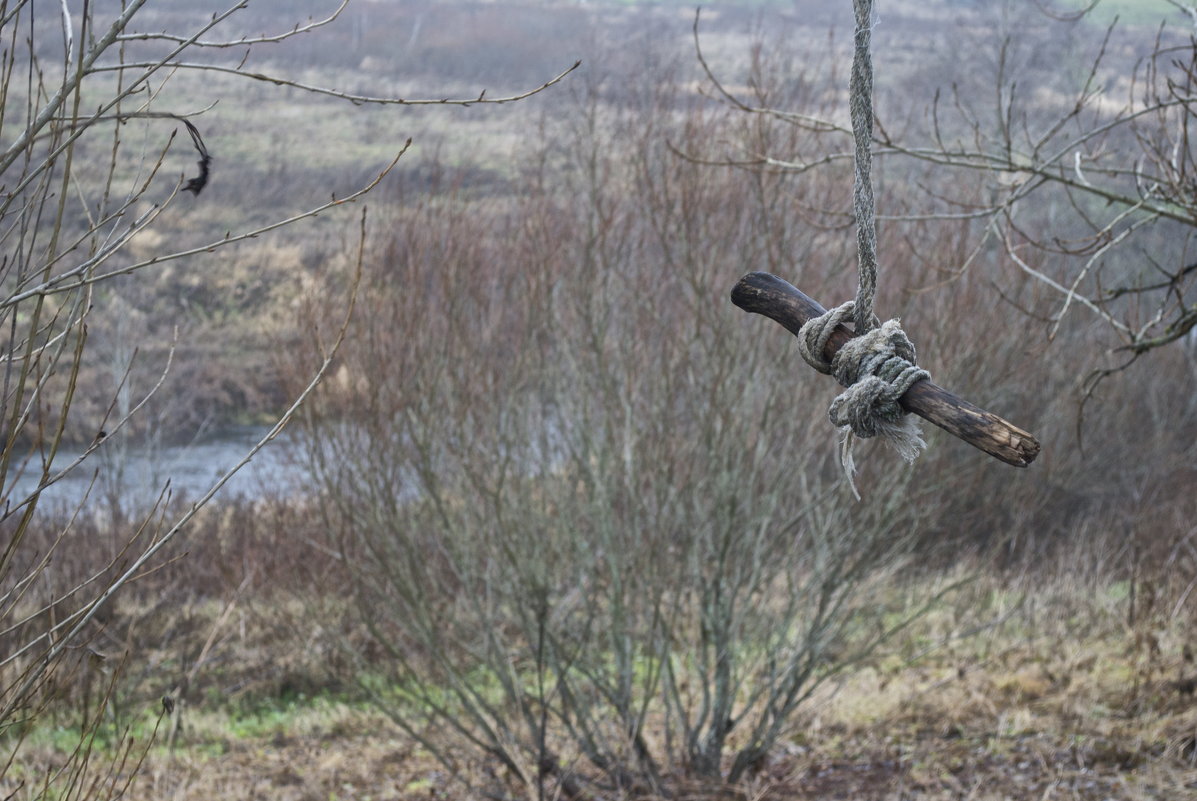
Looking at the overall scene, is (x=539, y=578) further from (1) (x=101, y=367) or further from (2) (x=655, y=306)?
(1) (x=101, y=367)

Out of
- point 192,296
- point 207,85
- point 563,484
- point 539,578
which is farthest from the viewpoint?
point 207,85

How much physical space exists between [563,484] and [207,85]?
142ft

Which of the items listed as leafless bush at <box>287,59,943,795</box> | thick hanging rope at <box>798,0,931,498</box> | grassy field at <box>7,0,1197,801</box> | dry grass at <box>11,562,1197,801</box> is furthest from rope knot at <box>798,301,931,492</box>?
dry grass at <box>11,562,1197,801</box>

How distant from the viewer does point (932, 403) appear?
1.20 metres

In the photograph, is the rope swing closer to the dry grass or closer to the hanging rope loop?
the hanging rope loop

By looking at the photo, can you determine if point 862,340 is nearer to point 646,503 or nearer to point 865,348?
point 865,348

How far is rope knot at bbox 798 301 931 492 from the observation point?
1.31m

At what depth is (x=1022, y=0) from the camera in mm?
24578

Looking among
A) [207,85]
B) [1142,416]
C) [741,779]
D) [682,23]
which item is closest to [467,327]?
[741,779]

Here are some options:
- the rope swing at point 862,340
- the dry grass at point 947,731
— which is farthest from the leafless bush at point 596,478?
the rope swing at point 862,340

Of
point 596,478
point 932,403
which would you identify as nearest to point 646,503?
point 596,478

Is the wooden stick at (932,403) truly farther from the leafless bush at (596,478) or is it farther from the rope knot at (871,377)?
the leafless bush at (596,478)

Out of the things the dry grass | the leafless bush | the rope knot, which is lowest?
the dry grass

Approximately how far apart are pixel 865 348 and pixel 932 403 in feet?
0.63
